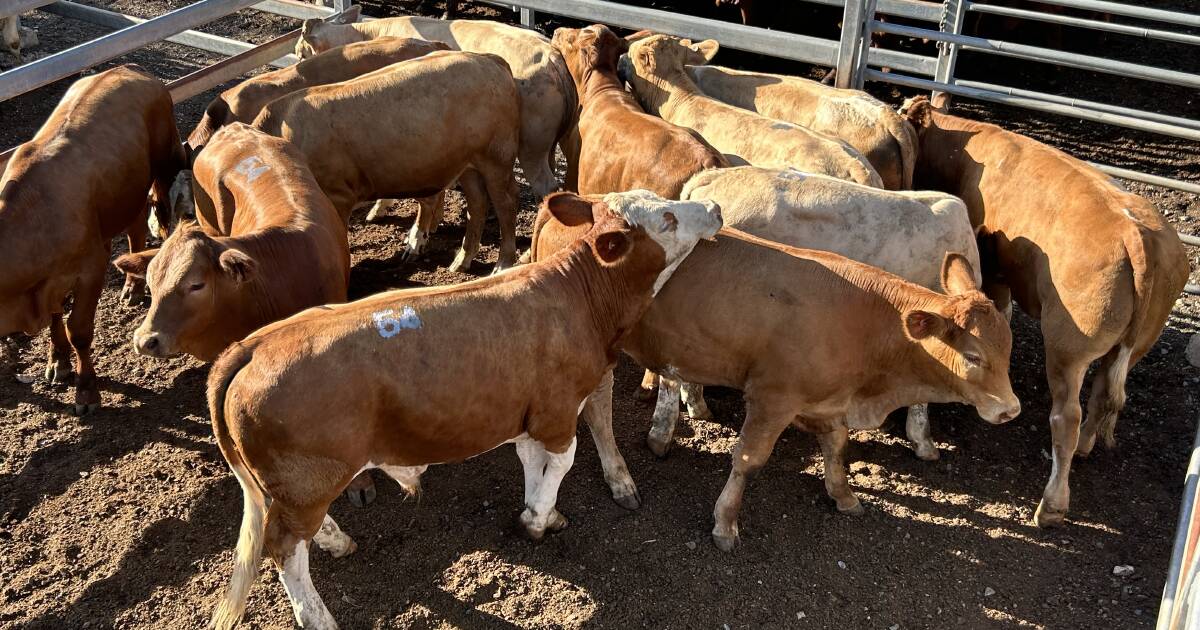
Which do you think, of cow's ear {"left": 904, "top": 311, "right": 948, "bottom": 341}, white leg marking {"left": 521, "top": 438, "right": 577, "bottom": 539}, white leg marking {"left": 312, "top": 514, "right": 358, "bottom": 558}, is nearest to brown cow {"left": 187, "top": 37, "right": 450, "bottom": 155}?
white leg marking {"left": 312, "top": 514, "right": 358, "bottom": 558}

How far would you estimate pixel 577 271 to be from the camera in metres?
5.74

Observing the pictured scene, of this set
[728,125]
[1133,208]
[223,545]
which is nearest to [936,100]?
[728,125]

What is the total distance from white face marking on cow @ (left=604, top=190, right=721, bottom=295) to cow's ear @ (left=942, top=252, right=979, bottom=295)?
1344 mm

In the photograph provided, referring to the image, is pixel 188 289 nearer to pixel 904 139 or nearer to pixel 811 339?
pixel 811 339

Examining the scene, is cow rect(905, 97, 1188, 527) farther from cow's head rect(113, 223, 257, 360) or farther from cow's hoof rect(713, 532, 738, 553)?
cow's head rect(113, 223, 257, 360)

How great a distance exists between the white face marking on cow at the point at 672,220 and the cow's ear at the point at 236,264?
205 cm

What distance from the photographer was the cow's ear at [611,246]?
5621 millimetres

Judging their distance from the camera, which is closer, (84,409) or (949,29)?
(84,409)

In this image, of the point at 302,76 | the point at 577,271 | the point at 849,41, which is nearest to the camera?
the point at 577,271

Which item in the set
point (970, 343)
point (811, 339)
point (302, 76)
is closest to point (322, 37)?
point (302, 76)

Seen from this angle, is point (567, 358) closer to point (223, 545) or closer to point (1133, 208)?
point (223, 545)

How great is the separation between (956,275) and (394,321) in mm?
3157

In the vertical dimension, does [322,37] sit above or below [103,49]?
below

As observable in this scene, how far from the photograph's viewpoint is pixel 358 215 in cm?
993
